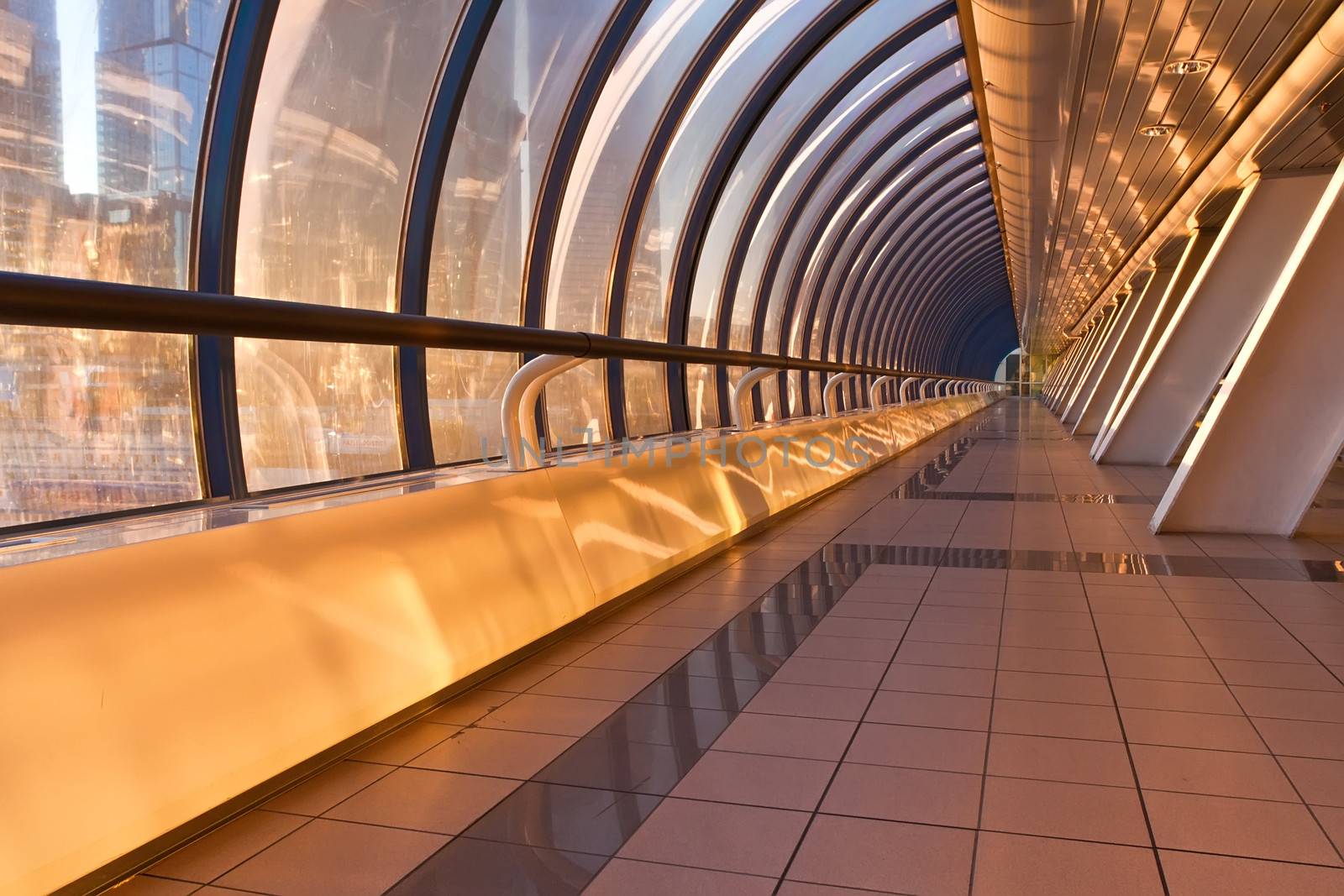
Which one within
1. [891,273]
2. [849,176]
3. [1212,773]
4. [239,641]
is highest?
[849,176]

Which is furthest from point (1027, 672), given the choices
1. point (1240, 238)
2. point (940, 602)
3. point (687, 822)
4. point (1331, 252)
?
point (1240, 238)

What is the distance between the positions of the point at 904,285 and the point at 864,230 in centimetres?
839

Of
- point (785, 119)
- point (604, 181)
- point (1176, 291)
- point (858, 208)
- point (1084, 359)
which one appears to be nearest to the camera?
point (604, 181)

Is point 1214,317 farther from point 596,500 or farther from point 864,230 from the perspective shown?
point 864,230

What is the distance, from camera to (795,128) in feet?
40.3

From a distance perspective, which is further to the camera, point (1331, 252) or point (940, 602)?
point (1331, 252)

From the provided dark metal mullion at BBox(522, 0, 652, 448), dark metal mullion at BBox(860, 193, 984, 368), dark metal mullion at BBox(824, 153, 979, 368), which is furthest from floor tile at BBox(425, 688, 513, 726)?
dark metal mullion at BBox(860, 193, 984, 368)

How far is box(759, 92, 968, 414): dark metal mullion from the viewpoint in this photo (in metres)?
13.2

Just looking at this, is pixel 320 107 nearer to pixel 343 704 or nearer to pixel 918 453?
pixel 343 704

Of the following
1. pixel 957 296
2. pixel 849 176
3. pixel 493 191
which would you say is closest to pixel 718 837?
pixel 493 191

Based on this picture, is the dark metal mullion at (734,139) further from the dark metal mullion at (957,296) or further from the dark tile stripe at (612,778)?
the dark metal mullion at (957,296)

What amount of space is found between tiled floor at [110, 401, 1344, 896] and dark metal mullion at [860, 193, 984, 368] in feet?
55.0

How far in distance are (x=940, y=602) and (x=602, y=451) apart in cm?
177

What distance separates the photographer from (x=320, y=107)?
7.17 meters
